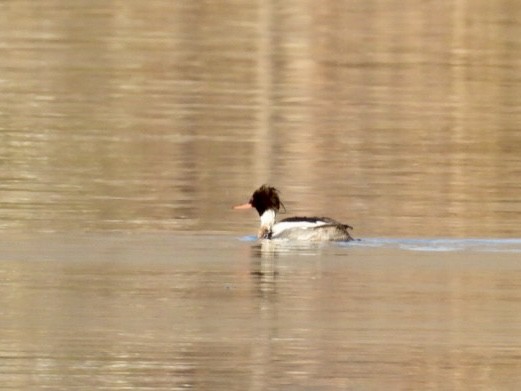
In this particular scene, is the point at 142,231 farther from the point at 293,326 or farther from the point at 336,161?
the point at 336,161

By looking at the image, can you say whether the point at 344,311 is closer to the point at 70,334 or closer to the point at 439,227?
the point at 70,334

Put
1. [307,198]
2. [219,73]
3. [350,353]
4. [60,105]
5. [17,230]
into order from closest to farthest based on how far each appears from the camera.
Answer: [350,353], [17,230], [307,198], [60,105], [219,73]

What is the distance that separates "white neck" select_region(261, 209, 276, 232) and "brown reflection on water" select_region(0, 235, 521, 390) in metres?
0.74

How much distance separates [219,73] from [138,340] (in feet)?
67.4

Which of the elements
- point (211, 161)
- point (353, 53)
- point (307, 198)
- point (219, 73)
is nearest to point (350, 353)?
point (307, 198)

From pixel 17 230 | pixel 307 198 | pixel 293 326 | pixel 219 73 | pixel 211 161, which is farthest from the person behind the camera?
pixel 219 73

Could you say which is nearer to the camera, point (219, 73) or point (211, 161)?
point (211, 161)

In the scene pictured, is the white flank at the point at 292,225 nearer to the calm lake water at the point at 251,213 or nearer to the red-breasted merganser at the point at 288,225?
the red-breasted merganser at the point at 288,225

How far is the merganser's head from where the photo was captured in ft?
57.7

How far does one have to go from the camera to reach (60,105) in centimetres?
2694

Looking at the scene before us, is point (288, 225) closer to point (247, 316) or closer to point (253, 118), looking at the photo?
point (247, 316)

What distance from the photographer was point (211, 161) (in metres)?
21.8

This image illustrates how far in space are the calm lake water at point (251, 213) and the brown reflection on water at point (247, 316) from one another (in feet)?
0.09

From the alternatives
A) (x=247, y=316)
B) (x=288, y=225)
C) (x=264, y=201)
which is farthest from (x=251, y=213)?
(x=247, y=316)
